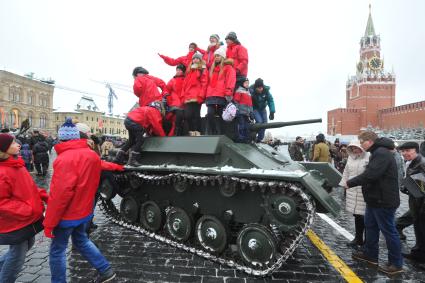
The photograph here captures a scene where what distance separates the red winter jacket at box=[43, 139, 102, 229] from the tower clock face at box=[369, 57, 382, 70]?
109045 millimetres

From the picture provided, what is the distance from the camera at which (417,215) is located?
4.97 m

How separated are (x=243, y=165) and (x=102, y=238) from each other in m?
3.10

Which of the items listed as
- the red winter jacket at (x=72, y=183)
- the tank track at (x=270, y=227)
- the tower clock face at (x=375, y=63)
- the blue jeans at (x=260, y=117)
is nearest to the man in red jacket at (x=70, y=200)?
the red winter jacket at (x=72, y=183)

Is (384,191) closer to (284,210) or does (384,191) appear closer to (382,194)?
(382,194)

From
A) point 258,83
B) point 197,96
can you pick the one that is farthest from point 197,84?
point 258,83

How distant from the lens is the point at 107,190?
677cm

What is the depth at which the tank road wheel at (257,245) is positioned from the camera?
4383mm

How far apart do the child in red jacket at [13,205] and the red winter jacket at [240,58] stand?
509 centimetres

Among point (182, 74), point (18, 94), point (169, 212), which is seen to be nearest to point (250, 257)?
point (169, 212)

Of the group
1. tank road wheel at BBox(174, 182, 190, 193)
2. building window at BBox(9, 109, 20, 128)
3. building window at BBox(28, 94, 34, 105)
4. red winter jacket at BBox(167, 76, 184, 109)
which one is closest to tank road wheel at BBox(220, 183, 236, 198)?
tank road wheel at BBox(174, 182, 190, 193)

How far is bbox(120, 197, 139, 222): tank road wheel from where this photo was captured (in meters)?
6.50

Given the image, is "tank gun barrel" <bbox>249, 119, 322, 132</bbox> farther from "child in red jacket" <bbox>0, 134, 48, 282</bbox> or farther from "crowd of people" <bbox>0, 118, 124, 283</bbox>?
"child in red jacket" <bbox>0, 134, 48, 282</bbox>

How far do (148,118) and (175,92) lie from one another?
141 centimetres

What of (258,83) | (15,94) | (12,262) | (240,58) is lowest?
(12,262)
